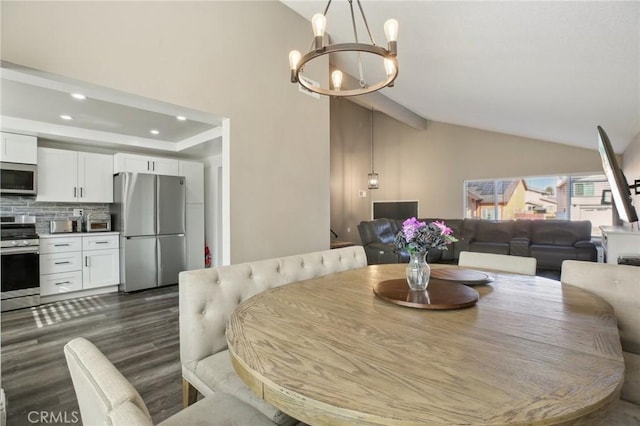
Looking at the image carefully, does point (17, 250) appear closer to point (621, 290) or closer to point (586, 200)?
point (621, 290)

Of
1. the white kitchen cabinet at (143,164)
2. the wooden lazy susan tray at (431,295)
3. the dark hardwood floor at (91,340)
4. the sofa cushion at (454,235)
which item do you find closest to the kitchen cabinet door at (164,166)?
the white kitchen cabinet at (143,164)

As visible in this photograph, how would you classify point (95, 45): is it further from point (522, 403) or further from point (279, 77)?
point (522, 403)

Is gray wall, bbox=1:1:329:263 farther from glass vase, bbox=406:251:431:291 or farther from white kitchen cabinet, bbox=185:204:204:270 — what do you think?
white kitchen cabinet, bbox=185:204:204:270

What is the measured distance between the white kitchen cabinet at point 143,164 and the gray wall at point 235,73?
2879 millimetres

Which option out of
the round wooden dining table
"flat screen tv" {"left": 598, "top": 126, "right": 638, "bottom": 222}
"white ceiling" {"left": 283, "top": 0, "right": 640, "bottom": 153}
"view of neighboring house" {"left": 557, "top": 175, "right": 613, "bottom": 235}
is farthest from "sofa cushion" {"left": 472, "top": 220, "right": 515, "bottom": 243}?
the round wooden dining table

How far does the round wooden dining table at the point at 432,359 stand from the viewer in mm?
626

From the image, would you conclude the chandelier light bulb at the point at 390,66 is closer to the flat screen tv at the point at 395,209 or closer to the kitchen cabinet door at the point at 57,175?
the kitchen cabinet door at the point at 57,175

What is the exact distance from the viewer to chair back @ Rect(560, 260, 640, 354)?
136cm

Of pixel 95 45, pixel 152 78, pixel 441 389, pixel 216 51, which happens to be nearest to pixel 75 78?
pixel 95 45

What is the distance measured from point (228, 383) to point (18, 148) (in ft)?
14.7

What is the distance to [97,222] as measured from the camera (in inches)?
172

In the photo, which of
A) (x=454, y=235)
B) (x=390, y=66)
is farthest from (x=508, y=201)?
→ (x=390, y=66)

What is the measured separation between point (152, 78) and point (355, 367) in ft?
7.38

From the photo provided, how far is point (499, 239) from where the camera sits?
232 inches
